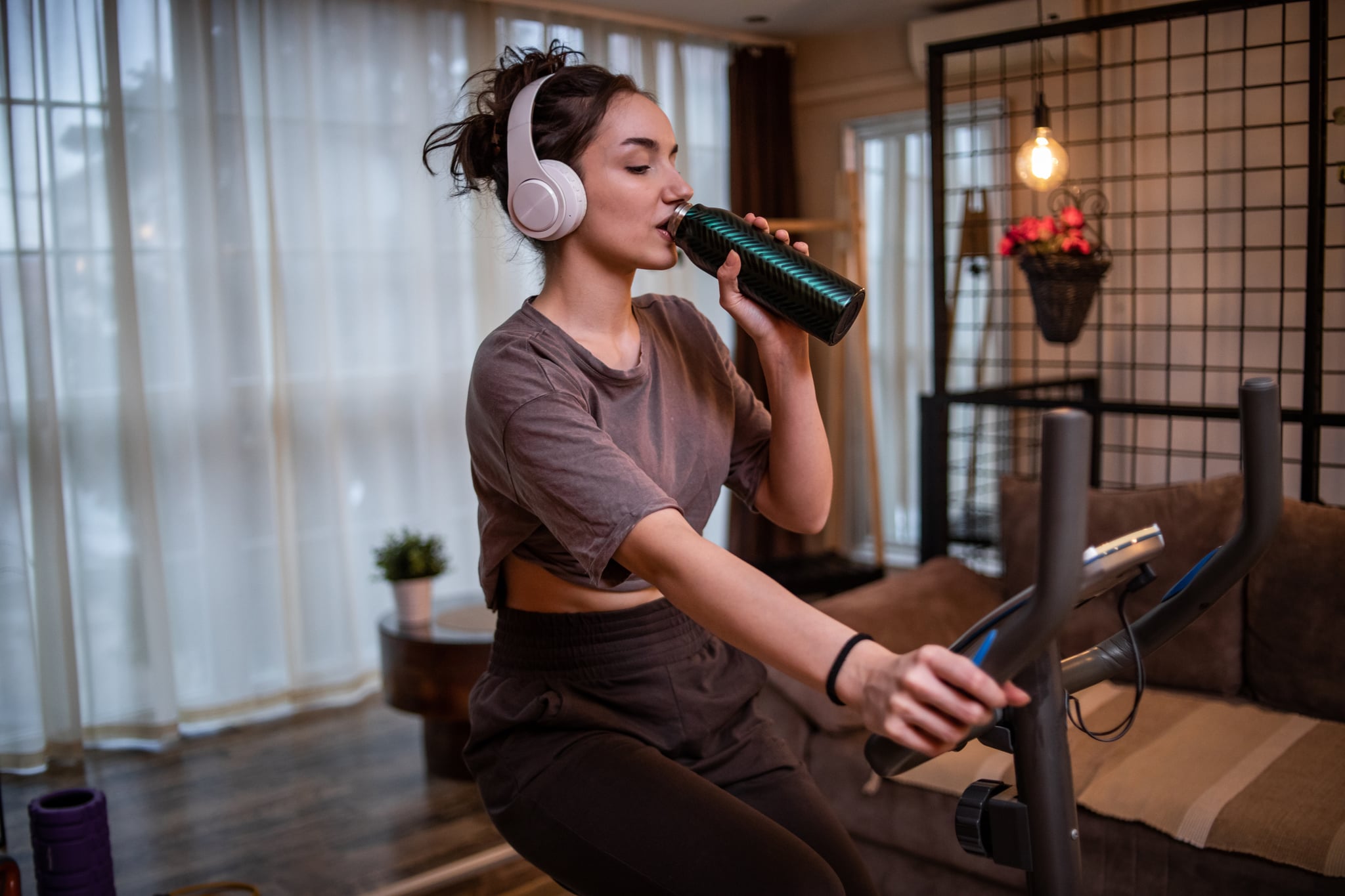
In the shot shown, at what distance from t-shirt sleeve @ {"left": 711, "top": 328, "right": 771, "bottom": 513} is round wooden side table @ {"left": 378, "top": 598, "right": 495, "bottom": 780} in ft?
4.79

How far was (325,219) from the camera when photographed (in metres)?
3.82

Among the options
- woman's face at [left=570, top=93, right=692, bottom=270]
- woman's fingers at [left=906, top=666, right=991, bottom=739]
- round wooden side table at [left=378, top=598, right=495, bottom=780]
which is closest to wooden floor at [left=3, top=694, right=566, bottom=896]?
round wooden side table at [left=378, top=598, right=495, bottom=780]

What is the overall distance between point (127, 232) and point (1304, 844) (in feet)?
10.8

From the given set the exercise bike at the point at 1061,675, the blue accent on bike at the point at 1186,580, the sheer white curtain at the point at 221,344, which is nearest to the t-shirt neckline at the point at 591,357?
the exercise bike at the point at 1061,675

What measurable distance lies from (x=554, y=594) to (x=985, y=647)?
670 mm

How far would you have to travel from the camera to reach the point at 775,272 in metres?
1.29

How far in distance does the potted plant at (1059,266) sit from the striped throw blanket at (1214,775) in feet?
3.89

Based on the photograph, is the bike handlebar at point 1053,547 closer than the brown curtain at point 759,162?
Yes

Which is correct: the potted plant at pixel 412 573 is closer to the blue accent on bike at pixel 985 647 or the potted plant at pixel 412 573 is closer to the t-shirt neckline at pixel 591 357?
the t-shirt neckline at pixel 591 357

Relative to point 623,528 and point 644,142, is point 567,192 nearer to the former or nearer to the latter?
point 644,142

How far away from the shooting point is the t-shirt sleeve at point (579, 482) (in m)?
1.13

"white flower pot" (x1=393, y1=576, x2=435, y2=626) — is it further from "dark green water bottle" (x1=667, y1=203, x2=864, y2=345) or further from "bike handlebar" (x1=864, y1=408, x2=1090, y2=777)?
"bike handlebar" (x1=864, y1=408, x2=1090, y2=777)

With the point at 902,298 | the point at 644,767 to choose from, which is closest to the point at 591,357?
the point at 644,767

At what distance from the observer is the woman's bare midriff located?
1445 mm
